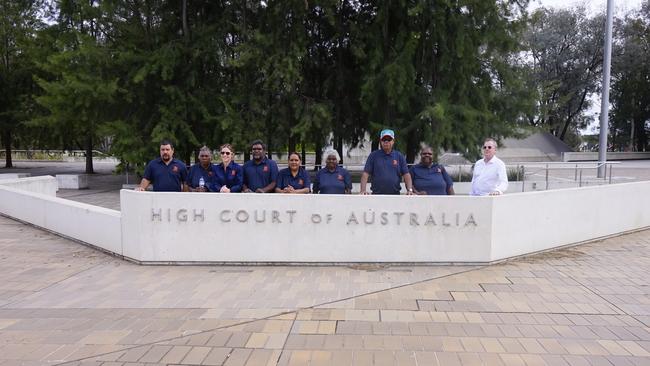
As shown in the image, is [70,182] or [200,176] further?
[70,182]

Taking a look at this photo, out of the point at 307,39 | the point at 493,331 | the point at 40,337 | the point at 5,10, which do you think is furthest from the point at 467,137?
the point at 5,10

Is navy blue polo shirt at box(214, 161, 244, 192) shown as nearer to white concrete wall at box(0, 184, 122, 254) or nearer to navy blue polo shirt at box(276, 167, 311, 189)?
navy blue polo shirt at box(276, 167, 311, 189)

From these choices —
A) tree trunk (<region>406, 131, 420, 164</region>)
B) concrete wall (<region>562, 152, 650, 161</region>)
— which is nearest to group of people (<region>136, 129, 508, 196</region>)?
tree trunk (<region>406, 131, 420, 164</region>)

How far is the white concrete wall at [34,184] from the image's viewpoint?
12.2 meters

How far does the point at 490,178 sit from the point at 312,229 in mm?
2500

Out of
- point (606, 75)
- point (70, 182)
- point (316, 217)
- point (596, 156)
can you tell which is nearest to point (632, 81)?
point (596, 156)

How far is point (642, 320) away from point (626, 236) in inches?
179

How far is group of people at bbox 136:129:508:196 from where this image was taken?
6.71 meters

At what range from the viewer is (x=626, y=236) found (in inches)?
337

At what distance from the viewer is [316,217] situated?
21.1 ft

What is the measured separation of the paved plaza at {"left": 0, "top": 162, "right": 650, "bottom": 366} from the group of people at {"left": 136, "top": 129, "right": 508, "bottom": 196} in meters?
1.08

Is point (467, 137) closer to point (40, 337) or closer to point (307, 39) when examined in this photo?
point (307, 39)

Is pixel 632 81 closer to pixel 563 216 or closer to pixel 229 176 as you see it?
pixel 563 216

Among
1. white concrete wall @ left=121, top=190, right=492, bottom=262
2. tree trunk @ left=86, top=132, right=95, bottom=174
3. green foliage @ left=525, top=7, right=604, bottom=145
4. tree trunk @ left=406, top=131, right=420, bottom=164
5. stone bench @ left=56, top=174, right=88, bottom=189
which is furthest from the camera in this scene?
green foliage @ left=525, top=7, right=604, bottom=145
